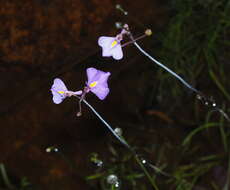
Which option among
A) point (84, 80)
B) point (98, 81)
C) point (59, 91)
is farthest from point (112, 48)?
point (84, 80)

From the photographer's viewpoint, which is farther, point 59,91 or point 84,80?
point 84,80

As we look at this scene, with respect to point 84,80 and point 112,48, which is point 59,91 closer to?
point 112,48

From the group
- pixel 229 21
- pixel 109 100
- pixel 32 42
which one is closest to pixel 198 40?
pixel 229 21

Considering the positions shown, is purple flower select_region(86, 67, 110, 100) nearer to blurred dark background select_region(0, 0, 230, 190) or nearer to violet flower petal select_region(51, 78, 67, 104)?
violet flower petal select_region(51, 78, 67, 104)

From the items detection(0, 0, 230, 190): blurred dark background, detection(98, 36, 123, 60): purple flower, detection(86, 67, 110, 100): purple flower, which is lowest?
detection(86, 67, 110, 100): purple flower

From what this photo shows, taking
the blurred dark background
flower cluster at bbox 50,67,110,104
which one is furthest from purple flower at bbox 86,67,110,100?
the blurred dark background
